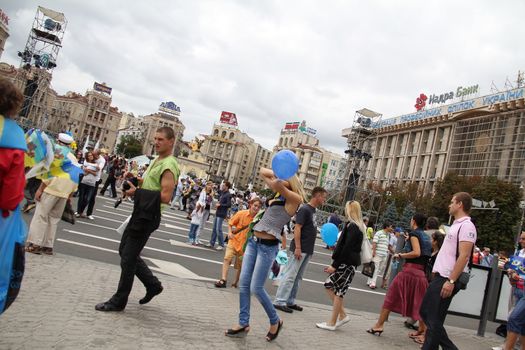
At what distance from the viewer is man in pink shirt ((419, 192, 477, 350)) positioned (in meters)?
4.70

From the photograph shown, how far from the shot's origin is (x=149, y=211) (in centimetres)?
462

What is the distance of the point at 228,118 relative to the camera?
582ft

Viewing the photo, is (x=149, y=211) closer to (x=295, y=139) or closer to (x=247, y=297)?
(x=247, y=297)

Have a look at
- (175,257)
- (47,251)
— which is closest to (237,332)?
(47,251)

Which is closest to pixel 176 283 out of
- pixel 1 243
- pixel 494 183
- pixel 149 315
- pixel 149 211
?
pixel 149 315

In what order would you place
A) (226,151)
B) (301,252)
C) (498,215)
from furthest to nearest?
(226,151)
(498,215)
(301,252)

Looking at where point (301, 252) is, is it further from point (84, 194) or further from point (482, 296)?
point (84, 194)

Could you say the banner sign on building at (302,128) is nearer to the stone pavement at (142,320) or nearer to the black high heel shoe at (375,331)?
the stone pavement at (142,320)

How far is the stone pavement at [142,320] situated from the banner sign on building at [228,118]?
564 ft

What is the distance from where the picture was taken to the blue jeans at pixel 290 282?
6.99m

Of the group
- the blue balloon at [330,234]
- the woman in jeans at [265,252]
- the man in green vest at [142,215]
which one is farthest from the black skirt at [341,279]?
the man in green vest at [142,215]

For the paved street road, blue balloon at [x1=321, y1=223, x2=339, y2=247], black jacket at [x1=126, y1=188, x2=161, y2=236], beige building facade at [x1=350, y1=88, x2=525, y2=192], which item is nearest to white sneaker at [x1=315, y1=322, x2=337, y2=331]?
blue balloon at [x1=321, y1=223, x2=339, y2=247]

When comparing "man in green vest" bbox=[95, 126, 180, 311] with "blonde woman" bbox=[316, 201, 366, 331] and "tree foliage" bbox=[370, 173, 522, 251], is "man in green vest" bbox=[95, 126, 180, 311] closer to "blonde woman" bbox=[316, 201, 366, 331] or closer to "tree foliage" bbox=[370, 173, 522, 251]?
"blonde woman" bbox=[316, 201, 366, 331]

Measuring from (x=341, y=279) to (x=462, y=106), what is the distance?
65.1m
